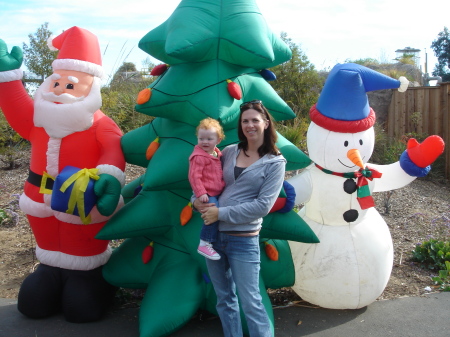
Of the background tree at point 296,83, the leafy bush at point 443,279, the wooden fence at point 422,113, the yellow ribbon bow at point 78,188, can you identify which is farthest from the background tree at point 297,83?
the yellow ribbon bow at point 78,188

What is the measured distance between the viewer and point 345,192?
354cm

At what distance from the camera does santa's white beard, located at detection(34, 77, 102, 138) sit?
3395 mm

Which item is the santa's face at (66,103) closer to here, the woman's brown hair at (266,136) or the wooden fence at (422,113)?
the woman's brown hair at (266,136)

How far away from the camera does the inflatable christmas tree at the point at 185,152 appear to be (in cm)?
315

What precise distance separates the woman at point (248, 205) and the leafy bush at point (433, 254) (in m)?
2.59

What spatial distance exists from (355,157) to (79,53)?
2192 mm

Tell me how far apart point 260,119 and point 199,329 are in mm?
1623

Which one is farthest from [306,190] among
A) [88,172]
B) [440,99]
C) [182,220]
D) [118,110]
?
[440,99]

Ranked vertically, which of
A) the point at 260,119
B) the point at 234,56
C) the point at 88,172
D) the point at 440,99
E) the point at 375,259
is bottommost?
the point at 440,99

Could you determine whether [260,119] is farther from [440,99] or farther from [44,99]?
[440,99]

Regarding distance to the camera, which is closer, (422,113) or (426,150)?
(426,150)

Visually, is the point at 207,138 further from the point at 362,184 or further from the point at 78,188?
the point at 362,184

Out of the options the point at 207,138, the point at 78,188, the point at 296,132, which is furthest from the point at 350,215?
the point at 296,132

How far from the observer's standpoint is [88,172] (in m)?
3.23
